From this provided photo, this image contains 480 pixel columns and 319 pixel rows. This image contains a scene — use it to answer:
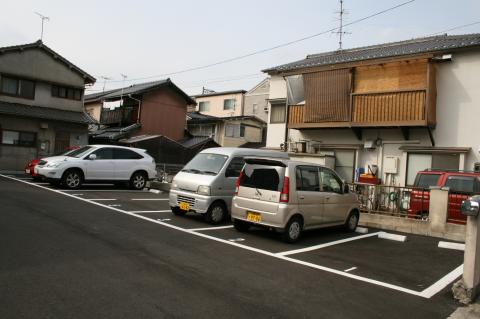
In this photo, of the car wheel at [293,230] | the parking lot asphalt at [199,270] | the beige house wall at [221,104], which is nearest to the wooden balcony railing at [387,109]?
the parking lot asphalt at [199,270]

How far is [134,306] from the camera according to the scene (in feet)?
13.6

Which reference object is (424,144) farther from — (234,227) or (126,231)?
(126,231)

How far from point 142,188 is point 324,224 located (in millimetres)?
9247

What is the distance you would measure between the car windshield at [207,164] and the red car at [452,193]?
5.29 m

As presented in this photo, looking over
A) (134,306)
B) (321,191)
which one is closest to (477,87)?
(321,191)

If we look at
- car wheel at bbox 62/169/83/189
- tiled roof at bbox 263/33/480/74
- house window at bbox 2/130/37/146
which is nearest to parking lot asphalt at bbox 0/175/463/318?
car wheel at bbox 62/169/83/189

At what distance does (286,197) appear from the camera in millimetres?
8023

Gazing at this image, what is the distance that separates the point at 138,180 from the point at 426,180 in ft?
34.4

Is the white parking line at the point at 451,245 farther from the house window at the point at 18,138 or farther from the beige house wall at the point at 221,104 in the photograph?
the beige house wall at the point at 221,104

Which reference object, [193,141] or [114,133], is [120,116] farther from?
[193,141]

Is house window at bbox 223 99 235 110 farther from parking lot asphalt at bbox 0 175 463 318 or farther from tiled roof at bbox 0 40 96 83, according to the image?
parking lot asphalt at bbox 0 175 463 318

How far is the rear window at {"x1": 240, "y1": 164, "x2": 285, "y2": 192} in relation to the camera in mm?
8227

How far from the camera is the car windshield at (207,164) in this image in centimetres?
1009

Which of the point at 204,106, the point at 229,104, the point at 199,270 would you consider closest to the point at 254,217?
the point at 199,270
